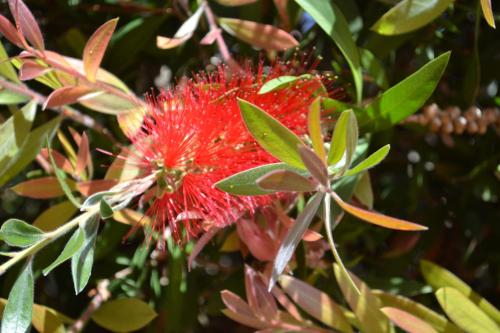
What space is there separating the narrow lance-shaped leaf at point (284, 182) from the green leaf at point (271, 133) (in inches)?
1.3

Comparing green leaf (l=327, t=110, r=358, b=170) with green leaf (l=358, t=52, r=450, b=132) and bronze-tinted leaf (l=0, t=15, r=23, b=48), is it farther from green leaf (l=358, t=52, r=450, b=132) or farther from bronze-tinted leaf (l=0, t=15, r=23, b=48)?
bronze-tinted leaf (l=0, t=15, r=23, b=48)

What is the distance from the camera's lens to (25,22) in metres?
0.89

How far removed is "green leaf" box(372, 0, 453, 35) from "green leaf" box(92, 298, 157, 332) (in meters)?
0.57

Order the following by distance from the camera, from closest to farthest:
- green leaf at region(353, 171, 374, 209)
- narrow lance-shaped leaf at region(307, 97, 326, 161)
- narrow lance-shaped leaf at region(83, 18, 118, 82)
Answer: narrow lance-shaped leaf at region(307, 97, 326, 161), narrow lance-shaped leaf at region(83, 18, 118, 82), green leaf at region(353, 171, 374, 209)

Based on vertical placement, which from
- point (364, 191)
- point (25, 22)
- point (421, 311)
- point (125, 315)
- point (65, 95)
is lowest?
point (125, 315)

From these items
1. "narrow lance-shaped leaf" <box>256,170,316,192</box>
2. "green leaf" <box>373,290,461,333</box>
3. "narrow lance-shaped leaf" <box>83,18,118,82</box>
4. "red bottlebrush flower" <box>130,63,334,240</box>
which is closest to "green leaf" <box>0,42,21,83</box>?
"narrow lance-shaped leaf" <box>83,18,118,82</box>

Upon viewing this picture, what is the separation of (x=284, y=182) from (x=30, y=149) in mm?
500

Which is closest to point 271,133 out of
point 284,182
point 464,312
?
point 284,182

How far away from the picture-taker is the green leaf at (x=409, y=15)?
926 millimetres

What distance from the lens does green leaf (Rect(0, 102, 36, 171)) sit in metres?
0.99

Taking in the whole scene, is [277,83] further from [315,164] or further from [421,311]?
[421,311]

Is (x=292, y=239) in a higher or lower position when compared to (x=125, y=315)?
higher

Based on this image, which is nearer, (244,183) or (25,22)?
(244,183)

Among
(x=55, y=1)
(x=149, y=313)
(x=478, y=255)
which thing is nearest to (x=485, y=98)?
(x=478, y=255)
